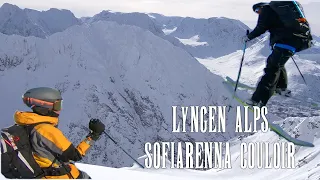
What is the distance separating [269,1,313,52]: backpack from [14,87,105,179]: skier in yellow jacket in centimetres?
376

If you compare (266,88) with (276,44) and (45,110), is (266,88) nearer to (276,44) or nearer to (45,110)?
(276,44)

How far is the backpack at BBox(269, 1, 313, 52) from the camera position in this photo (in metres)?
7.37

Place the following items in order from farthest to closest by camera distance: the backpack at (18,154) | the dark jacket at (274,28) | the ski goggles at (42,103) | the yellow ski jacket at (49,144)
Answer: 1. the dark jacket at (274,28)
2. the ski goggles at (42,103)
3. the backpack at (18,154)
4. the yellow ski jacket at (49,144)

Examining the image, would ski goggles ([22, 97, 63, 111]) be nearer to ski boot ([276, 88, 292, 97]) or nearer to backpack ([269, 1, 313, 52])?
backpack ([269, 1, 313, 52])

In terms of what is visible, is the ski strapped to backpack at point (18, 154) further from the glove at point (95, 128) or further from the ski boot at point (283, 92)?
the ski boot at point (283, 92)

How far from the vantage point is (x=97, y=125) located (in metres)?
6.55

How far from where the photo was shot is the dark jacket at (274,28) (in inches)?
304

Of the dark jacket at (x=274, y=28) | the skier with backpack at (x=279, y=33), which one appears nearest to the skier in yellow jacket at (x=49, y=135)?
the dark jacket at (x=274, y=28)

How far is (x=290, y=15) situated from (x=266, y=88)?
6.24 ft

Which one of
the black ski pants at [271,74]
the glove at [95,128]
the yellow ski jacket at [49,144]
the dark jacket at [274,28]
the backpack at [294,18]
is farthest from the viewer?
the black ski pants at [271,74]

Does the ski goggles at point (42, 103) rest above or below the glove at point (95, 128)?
above

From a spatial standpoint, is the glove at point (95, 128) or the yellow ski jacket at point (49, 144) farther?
the glove at point (95, 128)

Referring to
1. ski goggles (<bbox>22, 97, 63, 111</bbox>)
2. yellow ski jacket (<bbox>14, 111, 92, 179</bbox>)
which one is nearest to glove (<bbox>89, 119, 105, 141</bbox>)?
yellow ski jacket (<bbox>14, 111, 92, 179</bbox>)

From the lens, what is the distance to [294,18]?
24.7ft
